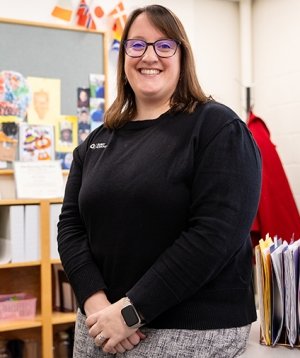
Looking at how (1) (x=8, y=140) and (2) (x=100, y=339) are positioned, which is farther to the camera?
(1) (x=8, y=140)

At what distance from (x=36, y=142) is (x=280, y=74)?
5.14 ft

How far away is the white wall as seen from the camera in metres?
3.23

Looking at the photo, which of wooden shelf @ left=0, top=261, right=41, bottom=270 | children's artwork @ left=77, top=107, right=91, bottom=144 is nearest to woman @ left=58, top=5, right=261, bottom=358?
wooden shelf @ left=0, top=261, right=41, bottom=270

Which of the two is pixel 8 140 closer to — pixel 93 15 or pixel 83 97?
pixel 83 97

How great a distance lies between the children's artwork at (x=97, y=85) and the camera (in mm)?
3072

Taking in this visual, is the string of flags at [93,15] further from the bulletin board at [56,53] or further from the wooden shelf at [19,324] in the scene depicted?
the wooden shelf at [19,324]

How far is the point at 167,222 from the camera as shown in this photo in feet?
4.02

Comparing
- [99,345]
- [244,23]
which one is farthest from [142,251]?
[244,23]

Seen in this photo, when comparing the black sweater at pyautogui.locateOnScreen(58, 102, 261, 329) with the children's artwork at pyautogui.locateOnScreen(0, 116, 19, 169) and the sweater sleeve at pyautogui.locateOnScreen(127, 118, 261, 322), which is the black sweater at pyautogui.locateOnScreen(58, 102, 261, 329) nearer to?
the sweater sleeve at pyautogui.locateOnScreen(127, 118, 261, 322)

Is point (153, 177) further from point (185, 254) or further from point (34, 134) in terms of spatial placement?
point (34, 134)

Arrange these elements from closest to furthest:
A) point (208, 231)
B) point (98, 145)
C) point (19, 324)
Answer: point (208, 231)
point (98, 145)
point (19, 324)

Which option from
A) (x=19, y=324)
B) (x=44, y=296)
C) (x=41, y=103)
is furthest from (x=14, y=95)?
(x=19, y=324)

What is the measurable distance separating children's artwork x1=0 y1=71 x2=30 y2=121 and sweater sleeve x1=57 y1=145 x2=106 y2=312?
144 centimetres

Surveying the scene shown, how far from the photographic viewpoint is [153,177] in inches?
48.6
